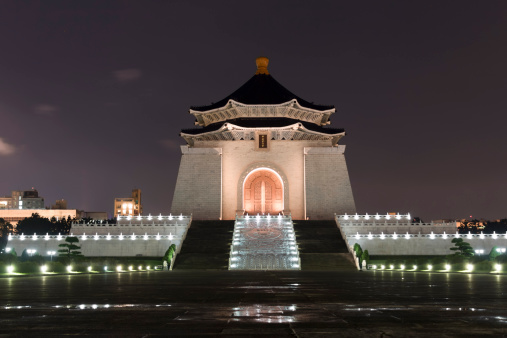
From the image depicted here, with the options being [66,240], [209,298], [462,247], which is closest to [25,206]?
[66,240]

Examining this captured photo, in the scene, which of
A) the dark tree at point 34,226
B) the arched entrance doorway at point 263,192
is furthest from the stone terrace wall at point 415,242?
the dark tree at point 34,226

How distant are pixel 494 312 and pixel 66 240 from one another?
30.7 meters

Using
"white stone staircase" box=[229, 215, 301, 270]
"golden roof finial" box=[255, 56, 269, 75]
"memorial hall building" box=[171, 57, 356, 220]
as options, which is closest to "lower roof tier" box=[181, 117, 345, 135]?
"memorial hall building" box=[171, 57, 356, 220]

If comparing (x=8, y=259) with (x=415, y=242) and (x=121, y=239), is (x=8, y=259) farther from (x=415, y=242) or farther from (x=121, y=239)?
(x=415, y=242)

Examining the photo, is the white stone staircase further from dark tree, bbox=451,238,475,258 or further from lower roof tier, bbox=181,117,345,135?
lower roof tier, bbox=181,117,345,135

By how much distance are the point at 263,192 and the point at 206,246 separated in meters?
15.0

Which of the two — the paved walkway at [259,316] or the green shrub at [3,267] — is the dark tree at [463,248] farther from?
the green shrub at [3,267]

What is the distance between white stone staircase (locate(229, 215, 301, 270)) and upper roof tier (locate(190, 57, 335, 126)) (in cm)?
1250

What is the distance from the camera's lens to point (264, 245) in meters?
33.4

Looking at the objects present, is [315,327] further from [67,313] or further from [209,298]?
[209,298]

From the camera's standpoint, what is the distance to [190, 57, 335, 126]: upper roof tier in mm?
47344

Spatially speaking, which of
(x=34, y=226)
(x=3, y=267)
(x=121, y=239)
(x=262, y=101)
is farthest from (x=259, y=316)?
(x=34, y=226)

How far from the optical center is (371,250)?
35.1 meters

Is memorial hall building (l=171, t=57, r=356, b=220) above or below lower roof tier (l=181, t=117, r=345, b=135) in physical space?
below
